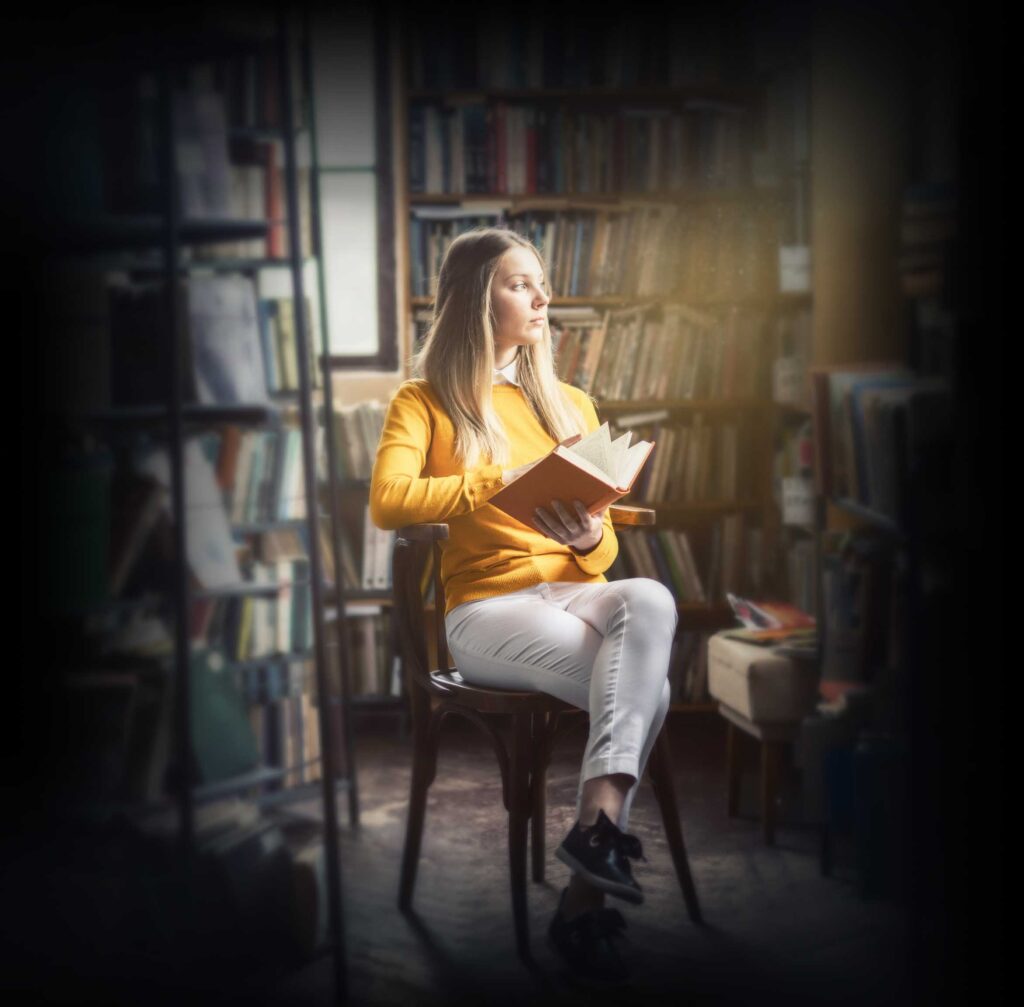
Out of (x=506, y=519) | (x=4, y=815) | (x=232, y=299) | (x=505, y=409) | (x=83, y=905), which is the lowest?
(x=83, y=905)

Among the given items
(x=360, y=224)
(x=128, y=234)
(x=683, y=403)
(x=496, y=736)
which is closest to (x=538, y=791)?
(x=496, y=736)

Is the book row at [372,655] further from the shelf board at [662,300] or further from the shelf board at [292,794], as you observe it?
the shelf board at [292,794]

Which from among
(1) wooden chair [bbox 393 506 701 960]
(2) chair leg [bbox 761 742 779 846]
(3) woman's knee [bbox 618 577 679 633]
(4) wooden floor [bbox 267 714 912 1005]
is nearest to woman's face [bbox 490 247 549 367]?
(1) wooden chair [bbox 393 506 701 960]

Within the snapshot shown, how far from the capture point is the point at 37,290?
169 centimetres

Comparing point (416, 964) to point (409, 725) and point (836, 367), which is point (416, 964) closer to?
point (836, 367)

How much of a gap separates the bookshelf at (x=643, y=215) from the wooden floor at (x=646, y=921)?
41.0 inches

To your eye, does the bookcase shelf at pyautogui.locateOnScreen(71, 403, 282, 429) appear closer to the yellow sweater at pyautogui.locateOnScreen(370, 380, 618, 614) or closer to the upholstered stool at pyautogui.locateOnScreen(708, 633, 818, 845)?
the yellow sweater at pyautogui.locateOnScreen(370, 380, 618, 614)

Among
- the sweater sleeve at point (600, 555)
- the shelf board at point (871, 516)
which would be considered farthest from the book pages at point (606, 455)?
the shelf board at point (871, 516)

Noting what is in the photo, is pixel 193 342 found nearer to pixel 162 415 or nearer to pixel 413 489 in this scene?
pixel 162 415

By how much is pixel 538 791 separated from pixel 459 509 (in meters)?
0.54

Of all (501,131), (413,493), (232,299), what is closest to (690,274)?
(501,131)

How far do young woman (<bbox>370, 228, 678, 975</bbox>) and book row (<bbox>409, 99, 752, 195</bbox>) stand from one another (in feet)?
4.49

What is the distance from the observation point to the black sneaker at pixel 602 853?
73.3 inches

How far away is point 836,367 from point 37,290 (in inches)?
53.9
